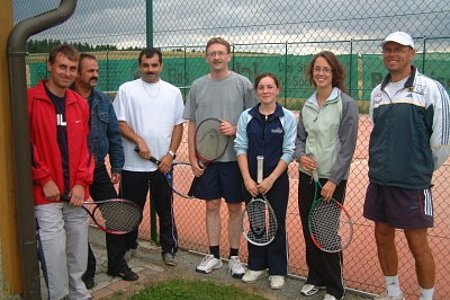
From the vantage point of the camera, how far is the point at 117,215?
4.09 meters

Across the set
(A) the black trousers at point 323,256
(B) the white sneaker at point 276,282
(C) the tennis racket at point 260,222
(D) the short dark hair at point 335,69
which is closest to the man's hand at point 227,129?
(C) the tennis racket at point 260,222

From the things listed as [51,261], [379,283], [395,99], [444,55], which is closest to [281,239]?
[379,283]

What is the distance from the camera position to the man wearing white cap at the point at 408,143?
3410 millimetres

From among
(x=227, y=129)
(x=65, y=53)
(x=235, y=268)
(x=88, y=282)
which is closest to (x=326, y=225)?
(x=235, y=268)

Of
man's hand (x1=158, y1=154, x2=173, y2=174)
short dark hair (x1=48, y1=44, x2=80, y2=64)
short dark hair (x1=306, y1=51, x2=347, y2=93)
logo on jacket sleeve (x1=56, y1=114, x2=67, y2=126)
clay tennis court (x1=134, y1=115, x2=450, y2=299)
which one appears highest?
short dark hair (x1=48, y1=44, x2=80, y2=64)

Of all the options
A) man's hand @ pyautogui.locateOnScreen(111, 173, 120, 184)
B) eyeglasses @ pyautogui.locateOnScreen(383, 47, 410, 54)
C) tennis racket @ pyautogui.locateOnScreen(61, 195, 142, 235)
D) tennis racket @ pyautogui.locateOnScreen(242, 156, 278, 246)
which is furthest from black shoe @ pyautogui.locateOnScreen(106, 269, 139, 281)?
eyeglasses @ pyautogui.locateOnScreen(383, 47, 410, 54)

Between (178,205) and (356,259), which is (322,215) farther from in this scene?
(178,205)

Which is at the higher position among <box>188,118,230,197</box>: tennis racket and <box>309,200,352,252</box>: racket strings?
<box>188,118,230,197</box>: tennis racket

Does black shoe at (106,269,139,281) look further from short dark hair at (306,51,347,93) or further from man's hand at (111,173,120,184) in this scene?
short dark hair at (306,51,347,93)

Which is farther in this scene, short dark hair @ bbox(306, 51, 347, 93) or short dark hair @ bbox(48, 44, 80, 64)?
short dark hair @ bbox(306, 51, 347, 93)

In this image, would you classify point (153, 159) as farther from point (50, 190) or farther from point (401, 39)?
point (401, 39)

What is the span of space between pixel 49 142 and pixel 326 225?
2022mm

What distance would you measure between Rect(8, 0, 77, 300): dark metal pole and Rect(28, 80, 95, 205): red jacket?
0.08 metres

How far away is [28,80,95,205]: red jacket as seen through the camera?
3570mm
